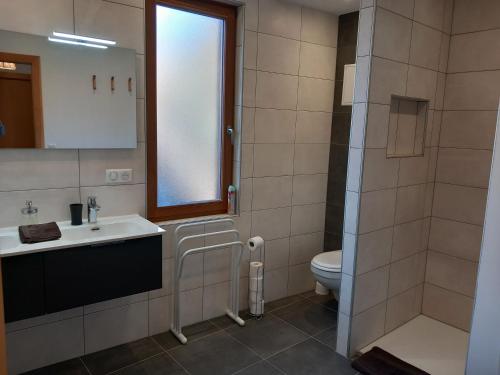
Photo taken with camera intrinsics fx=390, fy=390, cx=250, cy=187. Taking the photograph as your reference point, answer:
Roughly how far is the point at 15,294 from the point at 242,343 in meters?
1.47

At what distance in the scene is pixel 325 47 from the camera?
335 cm

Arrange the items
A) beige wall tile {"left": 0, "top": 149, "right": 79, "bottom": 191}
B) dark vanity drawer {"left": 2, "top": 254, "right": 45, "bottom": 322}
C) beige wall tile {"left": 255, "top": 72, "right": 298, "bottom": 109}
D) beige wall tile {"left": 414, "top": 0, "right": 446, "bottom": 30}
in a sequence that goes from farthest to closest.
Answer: beige wall tile {"left": 255, "top": 72, "right": 298, "bottom": 109}
beige wall tile {"left": 414, "top": 0, "right": 446, "bottom": 30}
beige wall tile {"left": 0, "top": 149, "right": 79, "bottom": 191}
dark vanity drawer {"left": 2, "top": 254, "right": 45, "bottom": 322}

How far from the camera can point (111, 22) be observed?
90.9 inches

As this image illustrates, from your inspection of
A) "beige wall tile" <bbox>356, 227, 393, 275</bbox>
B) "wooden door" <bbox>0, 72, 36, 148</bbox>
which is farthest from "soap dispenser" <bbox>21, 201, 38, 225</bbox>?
"beige wall tile" <bbox>356, 227, 393, 275</bbox>

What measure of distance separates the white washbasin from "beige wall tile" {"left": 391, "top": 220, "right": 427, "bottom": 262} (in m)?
1.63

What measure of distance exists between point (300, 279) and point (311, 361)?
1.04 meters

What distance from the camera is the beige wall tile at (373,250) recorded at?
2479 mm

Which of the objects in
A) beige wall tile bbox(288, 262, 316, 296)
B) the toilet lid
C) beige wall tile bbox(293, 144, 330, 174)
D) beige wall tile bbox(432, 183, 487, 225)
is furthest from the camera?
beige wall tile bbox(288, 262, 316, 296)

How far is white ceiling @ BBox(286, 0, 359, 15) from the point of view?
3032mm

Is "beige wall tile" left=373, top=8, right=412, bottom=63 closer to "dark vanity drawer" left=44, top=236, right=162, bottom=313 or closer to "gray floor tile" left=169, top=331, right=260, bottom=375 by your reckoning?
"dark vanity drawer" left=44, top=236, right=162, bottom=313

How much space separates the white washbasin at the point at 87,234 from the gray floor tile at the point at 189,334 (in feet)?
2.81

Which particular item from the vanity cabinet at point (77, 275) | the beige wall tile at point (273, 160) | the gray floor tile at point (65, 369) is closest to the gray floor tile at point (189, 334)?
the gray floor tile at point (65, 369)

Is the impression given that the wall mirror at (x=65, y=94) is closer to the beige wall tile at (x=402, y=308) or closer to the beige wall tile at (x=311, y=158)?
the beige wall tile at (x=311, y=158)

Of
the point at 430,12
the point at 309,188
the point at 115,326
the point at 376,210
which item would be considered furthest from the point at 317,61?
the point at 115,326
